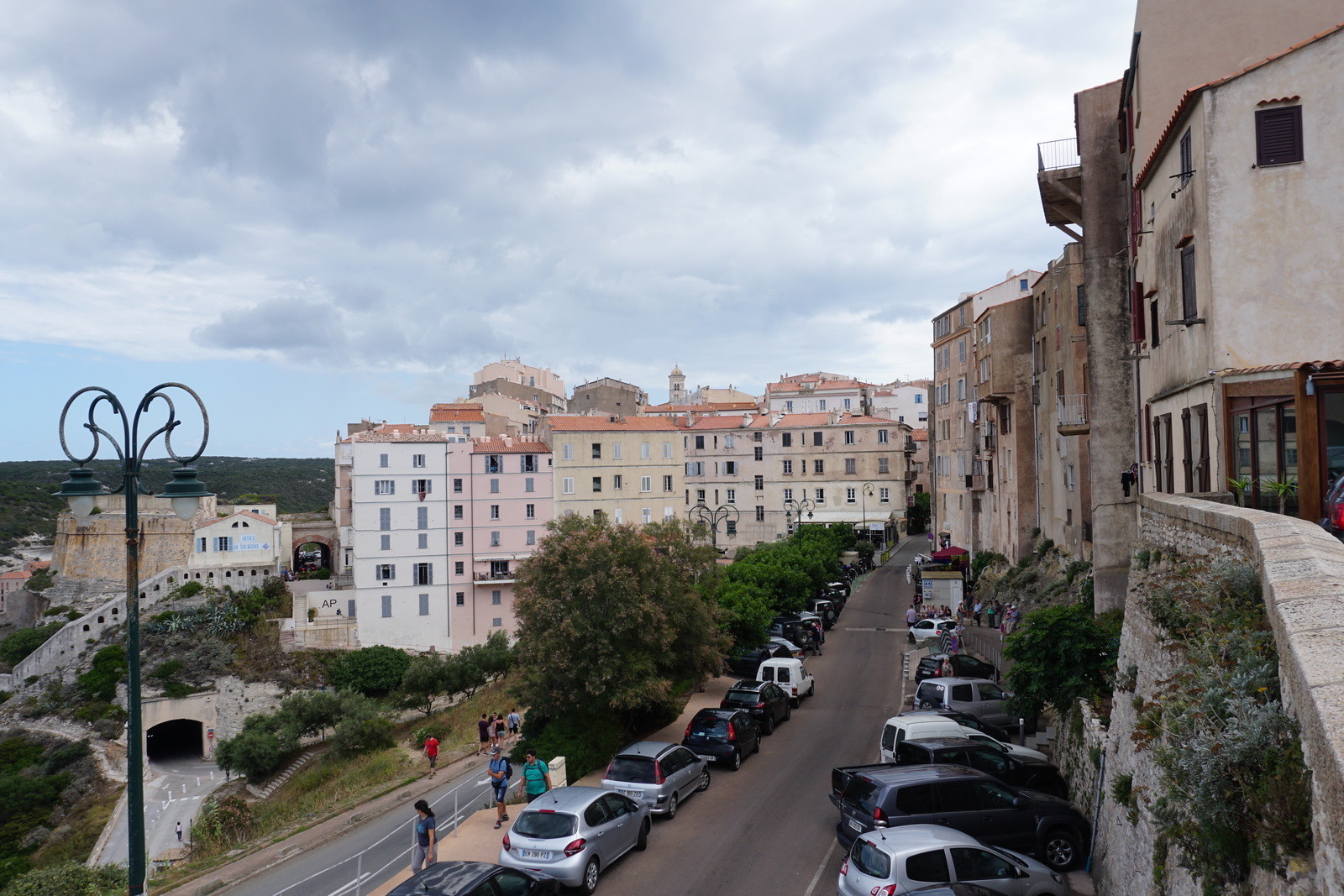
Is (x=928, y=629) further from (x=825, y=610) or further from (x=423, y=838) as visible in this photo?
(x=423, y=838)

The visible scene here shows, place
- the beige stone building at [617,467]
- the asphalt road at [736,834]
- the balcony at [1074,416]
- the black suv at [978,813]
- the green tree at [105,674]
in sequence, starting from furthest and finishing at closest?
the beige stone building at [617,467] → the green tree at [105,674] → the balcony at [1074,416] → the asphalt road at [736,834] → the black suv at [978,813]

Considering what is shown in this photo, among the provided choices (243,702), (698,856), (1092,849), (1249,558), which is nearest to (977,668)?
(1092,849)

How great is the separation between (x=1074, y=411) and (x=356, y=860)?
2399 centimetres

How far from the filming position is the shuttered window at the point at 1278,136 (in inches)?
476

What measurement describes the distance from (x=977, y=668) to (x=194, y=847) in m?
24.0

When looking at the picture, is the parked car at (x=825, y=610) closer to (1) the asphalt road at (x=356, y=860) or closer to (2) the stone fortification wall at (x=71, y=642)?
(1) the asphalt road at (x=356, y=860)

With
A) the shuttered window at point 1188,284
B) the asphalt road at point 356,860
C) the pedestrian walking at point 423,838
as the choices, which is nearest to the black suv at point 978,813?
the pedestrian walking at point 423,838

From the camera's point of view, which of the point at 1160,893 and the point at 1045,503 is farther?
the point at 1045,503

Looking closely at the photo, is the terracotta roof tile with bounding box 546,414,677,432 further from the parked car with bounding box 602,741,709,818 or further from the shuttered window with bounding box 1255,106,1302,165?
the shuttered window with bounding box 1255,106,1302,165

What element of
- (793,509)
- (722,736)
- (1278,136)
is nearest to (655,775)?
(722,736)

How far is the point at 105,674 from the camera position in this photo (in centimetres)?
5388

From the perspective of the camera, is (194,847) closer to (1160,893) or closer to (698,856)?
(698,856)

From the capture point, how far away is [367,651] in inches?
2111

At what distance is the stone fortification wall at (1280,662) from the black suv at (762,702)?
398 inches
